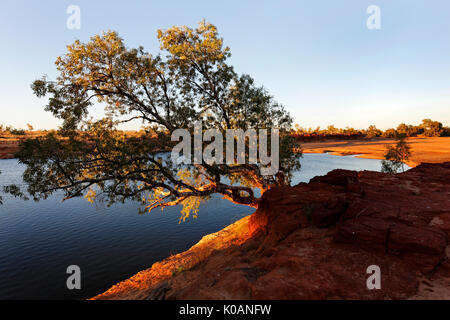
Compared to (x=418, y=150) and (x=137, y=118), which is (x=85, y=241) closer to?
(x=137, y=118)

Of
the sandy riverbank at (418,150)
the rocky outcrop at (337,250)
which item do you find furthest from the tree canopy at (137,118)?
the sandy riverbank at (418,150)

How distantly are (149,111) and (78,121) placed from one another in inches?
176

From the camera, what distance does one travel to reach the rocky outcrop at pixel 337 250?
6094mm

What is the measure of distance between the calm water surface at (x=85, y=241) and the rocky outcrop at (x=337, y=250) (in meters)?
6.53

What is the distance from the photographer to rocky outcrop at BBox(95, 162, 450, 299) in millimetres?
6094

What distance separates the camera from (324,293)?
5.83 m

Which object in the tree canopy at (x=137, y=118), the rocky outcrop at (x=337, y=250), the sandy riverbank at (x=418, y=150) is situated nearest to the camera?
the rocky outcrop at (x=337, y=250)

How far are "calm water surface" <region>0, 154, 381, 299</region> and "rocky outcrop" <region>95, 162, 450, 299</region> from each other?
6.53 m

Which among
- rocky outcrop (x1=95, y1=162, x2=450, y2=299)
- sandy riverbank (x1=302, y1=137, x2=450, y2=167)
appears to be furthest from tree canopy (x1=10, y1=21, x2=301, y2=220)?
sandy riverbank (x1=302, y1=137, x2=450, y2=167)

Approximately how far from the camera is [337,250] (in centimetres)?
753

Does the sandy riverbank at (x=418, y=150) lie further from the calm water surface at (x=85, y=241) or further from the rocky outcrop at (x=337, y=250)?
the calm water surface at (x=85, y=241)

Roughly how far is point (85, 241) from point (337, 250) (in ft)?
77.6

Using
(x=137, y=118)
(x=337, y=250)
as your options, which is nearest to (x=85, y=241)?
(x=137, y=118)
